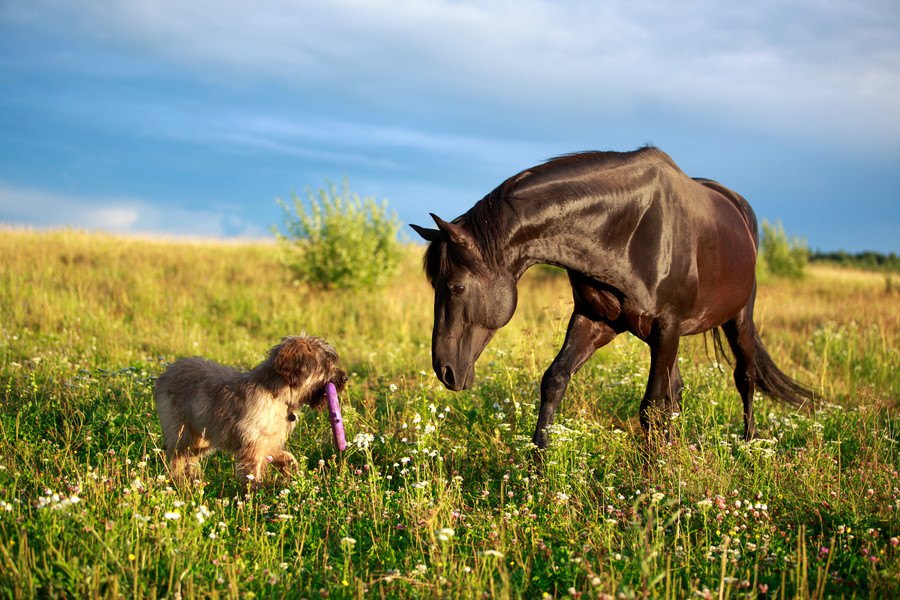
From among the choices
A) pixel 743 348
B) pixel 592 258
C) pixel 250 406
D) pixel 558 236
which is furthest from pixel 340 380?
pixel 743 348

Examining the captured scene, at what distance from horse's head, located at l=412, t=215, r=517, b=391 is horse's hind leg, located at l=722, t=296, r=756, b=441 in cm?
324

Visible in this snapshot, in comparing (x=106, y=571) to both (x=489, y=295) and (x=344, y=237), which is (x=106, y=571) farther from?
(x=344, y=237)

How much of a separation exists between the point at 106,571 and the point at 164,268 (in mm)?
16831

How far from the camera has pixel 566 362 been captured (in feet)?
18.2

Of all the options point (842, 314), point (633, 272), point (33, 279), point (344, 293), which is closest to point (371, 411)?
point (633, 272)

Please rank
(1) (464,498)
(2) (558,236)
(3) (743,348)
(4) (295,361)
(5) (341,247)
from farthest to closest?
(5) (341,247), (3) (743,348), (2) (558,236), (1) (464,498), (4) (295,361)

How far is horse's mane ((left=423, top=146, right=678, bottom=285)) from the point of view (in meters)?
4.79

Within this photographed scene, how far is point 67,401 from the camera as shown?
20.6 feet

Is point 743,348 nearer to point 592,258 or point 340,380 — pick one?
point 592,258

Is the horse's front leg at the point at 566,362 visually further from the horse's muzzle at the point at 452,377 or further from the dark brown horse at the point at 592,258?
the horse's muzzle at the point at 452,377

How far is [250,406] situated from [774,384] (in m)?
5.28

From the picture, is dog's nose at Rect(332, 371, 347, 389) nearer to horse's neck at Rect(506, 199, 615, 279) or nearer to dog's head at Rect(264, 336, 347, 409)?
dog's head at Rect(264, 336, 347, 409)

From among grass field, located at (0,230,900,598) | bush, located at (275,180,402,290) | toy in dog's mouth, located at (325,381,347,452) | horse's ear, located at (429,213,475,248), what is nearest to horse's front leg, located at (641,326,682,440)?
grass field, located at (0,230,900,598)

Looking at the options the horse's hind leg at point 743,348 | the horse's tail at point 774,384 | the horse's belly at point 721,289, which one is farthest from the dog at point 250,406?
the horse's tail at point 774,384
